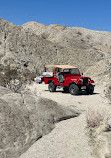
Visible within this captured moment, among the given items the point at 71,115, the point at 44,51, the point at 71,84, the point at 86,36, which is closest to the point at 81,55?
the point at 44,51

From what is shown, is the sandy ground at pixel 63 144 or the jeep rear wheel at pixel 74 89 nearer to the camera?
the sandy ground at pixel 63 144

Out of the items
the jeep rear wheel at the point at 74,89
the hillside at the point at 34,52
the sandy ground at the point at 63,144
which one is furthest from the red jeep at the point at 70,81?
the hillside at the point at 34,52

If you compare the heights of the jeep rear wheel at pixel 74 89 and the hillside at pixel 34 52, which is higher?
the hillside at pixel 34 52

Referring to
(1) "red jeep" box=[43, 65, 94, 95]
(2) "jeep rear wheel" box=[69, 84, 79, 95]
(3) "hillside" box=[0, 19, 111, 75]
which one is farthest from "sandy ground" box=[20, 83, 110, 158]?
(3) "hillside" box=[0, 19, 111, 75]

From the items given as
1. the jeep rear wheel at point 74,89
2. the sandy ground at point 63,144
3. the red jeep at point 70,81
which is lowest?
the sandy ground at point 63,144

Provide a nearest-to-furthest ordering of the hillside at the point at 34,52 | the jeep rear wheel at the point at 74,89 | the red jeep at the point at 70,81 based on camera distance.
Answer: the jeep rear wheel at the point at 74,89, the red jeep at the point at 70,81, the hillside at the point at 34,52

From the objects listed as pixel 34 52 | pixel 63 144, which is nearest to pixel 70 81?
pixel 63 144

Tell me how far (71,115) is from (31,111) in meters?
2.09

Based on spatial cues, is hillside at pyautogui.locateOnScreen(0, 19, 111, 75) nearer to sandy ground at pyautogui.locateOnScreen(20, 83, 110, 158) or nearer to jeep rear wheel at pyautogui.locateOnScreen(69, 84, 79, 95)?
jeep rear wheel at pyautogui.locateOnScreen(69, 84, 79, 95)

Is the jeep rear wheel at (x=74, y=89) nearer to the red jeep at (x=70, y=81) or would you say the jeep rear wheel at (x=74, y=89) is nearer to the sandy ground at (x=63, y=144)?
the red jeep at (x=70, y=81)

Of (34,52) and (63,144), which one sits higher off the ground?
(34,52)

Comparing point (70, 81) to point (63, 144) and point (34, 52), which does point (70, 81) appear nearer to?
point (63, 144)

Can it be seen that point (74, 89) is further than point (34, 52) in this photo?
No

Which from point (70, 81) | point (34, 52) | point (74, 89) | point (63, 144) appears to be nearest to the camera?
point (63, 144)
